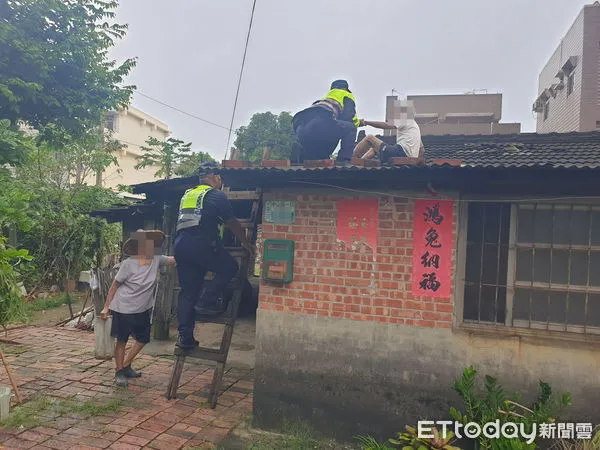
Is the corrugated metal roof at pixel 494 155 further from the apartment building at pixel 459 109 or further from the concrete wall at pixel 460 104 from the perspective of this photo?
the concrete wall at pixel 460 104

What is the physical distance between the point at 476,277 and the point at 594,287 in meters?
1.02

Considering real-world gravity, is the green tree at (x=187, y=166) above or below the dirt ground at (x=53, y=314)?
above

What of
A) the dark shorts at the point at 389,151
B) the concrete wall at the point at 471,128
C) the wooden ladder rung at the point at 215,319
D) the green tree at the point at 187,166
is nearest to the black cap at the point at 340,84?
the dark shorts at the point at 389,151

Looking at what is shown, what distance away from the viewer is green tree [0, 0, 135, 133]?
807 centimetres

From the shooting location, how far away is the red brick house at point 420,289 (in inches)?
162

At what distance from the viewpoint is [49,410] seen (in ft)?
16.5

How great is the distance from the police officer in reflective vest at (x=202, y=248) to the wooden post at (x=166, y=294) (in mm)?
3186

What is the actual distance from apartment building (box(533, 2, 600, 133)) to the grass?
17414mm

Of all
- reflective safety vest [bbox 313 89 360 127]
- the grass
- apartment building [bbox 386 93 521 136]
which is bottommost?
the grass

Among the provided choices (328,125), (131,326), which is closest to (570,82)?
(328,125)

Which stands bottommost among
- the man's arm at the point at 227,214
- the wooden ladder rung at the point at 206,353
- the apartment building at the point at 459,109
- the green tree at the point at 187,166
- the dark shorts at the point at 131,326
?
the wooden ladder rung at the point at 206,353

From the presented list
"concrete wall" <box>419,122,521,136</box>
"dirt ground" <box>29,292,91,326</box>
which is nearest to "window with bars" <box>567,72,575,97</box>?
"concrete wall" <box>419,122,521,136</box>

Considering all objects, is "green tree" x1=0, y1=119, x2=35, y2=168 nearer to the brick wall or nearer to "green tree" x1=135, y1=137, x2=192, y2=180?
the brick wall

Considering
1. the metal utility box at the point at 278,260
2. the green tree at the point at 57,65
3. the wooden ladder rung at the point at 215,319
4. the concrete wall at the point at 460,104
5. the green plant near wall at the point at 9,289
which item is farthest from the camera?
the concrete wall at the point at 460,104
